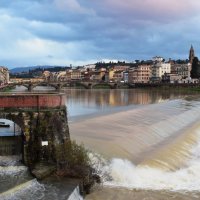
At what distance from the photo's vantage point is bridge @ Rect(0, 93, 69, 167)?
18875 millimetres

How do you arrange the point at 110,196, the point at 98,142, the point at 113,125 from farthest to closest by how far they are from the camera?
the point at 113,125, the point at 98,142, the point at 110,196

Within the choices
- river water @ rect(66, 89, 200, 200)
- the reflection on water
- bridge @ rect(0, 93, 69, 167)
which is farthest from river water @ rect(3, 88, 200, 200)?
the reflection on water

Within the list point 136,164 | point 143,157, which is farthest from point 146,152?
point 136,164

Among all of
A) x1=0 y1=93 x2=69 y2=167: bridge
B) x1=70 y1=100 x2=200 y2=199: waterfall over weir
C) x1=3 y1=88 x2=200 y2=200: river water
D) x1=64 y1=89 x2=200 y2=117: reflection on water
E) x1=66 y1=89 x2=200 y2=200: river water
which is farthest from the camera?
x1=64 y1=89 x2=200 y2=117: reflection on water

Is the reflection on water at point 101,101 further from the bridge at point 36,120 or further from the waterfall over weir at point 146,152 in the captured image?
the bridge at point 36,120

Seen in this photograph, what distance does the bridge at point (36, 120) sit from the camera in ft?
61.9

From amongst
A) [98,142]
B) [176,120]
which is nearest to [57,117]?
[98,142]

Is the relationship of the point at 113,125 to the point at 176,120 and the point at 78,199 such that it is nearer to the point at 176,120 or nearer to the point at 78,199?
the point at 176,120

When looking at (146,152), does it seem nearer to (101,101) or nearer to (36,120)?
(36,120)

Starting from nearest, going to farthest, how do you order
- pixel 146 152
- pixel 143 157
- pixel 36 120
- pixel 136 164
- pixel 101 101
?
pixel 36 120 < pixel 136 164 < pixel 143 157 < pixel 146 152 < pixel 101 101

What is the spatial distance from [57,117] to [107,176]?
3488mm

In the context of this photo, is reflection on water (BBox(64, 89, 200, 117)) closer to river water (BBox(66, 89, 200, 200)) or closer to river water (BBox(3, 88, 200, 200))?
river water (BBox(66, 89, 200, 200))

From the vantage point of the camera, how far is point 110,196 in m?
17.6

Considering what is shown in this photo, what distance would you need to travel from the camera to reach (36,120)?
1914cm
